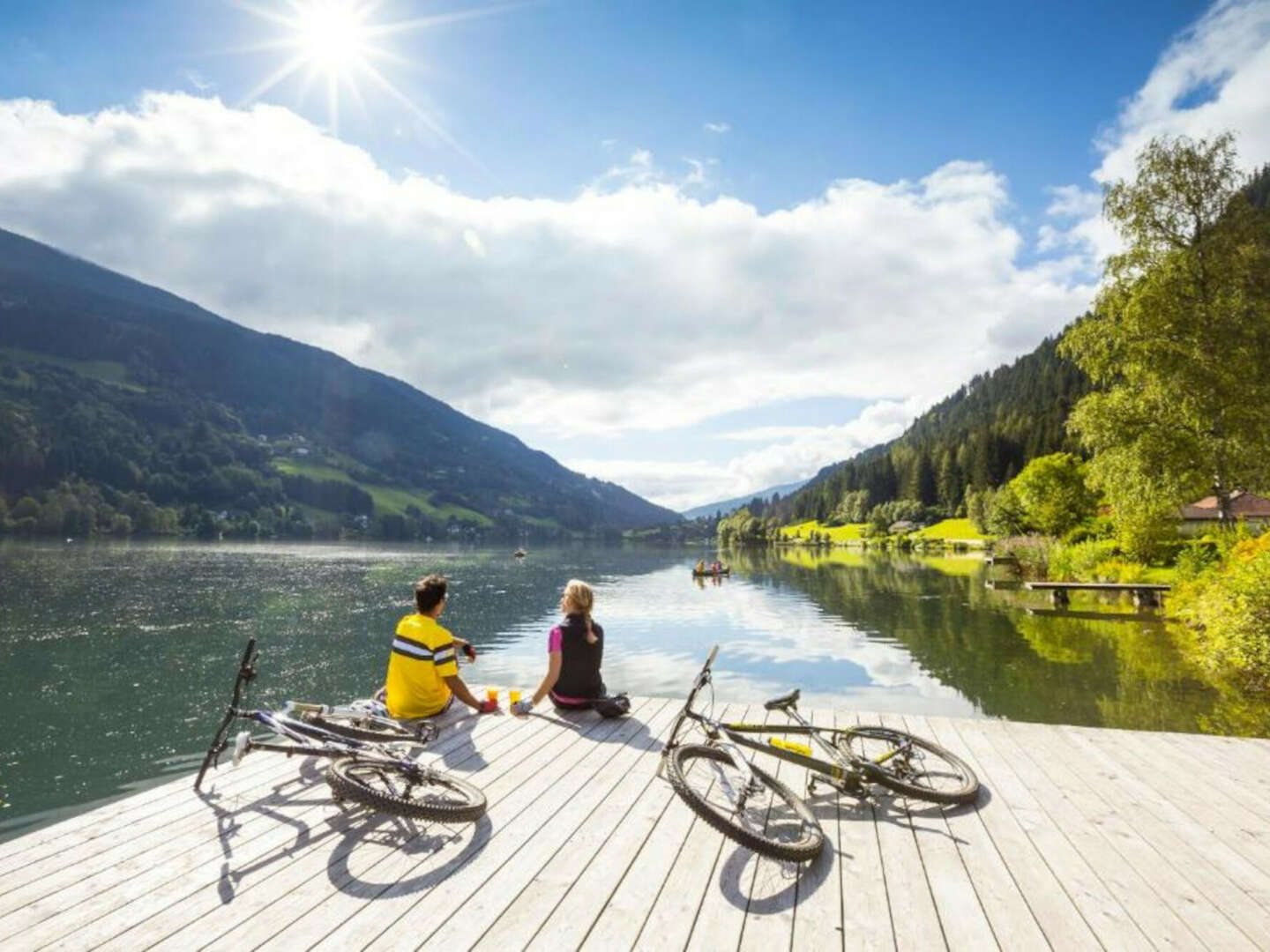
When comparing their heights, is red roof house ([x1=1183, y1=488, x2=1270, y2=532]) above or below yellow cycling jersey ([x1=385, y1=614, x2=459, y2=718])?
above

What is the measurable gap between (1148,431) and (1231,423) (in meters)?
2.75

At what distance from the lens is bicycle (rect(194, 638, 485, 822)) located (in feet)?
21.1

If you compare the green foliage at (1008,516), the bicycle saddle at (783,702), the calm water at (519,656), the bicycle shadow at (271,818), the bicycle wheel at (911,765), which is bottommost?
the calm water at (519,656)

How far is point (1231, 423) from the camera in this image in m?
27.9

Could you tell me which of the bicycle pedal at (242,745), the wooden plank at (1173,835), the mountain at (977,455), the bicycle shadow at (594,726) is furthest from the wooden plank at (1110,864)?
the mountain at (977,455)

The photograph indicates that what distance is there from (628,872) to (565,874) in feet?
1.76

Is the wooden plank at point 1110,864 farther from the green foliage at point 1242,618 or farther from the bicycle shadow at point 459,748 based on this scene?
the green foliage at point 1242,618

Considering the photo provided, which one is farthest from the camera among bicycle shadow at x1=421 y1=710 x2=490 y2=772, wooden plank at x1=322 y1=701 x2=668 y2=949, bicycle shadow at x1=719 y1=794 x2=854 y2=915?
bicycle shadow at x1=421 y1=710 x2=490 y2=772

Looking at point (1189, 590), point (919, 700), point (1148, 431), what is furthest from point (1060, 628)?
point (919, 700)

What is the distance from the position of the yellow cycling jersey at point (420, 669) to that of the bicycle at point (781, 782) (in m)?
4.23

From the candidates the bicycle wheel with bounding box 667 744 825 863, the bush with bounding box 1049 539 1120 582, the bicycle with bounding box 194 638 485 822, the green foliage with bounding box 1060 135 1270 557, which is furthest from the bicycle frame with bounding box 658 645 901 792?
the bush with bounding box 1049 539 1120 582

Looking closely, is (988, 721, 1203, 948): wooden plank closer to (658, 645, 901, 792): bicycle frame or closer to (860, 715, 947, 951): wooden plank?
(860, 715, 947, 951): wooden plank

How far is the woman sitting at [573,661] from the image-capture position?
35.7 feet

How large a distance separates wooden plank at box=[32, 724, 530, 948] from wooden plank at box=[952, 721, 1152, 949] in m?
6.30
